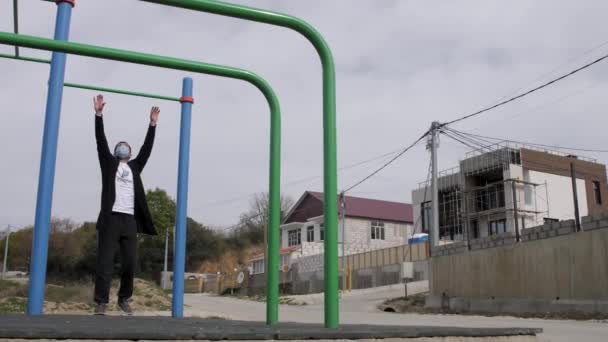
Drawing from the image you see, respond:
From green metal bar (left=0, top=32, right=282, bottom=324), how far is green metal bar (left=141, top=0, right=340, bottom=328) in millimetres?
383

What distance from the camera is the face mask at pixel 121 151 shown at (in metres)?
4.86

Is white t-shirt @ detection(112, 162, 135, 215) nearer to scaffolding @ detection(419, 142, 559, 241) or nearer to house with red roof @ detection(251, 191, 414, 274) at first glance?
scaffolding @ detection(419, 142, 559, 241)

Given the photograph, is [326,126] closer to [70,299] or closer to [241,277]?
[70,299]

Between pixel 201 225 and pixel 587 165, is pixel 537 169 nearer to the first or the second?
pixel 587 165

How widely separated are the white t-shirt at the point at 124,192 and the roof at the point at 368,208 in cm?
4172

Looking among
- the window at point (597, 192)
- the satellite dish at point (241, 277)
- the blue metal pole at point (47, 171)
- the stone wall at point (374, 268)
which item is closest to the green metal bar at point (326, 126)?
the blue metal pole at point (47, 171)

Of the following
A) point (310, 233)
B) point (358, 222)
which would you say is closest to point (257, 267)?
point (310, 233)

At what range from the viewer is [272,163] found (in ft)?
11.8

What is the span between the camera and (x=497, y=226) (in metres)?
33.8

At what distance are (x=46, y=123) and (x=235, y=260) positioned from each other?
157 feet

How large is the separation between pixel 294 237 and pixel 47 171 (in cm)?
4541

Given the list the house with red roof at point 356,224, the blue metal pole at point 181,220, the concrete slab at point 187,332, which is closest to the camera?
the concrete slab at point 187,332

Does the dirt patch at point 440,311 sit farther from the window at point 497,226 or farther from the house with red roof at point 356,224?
the house with red roof at point 356,224

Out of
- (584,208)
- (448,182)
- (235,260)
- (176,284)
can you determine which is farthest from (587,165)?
(176,284)
